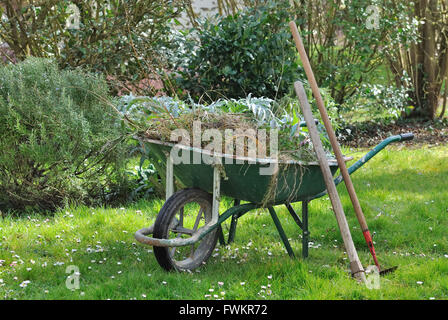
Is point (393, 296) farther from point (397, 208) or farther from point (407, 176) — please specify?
point (407, 176)

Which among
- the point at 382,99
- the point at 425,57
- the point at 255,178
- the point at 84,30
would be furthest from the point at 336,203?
the point at 425,57

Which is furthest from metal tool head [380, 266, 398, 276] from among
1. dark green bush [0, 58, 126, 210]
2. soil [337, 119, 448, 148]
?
soil [337, 119, 448, 148]

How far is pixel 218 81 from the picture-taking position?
561cm

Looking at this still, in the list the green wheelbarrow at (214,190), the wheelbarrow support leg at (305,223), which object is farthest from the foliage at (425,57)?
the green wheelbarrow at (214,190)

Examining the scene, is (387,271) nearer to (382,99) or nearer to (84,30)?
(84,30)

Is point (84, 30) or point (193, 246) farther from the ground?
point (84, 30)

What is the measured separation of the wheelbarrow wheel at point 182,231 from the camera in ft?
9.10

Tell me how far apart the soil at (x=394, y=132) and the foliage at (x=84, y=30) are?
2558 millimetres

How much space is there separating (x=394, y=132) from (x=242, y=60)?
2.51 metres

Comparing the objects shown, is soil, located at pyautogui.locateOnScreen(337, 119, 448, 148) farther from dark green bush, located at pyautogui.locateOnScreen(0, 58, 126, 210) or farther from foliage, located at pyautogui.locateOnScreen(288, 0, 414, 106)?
dark green bush, located at pyautogui.locateOnScreen(0, 58, 126, 210)

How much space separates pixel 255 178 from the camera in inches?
112

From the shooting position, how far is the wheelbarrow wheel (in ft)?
9.10

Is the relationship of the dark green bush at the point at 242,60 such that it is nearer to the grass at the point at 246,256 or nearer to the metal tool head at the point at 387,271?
the grass at the point at 246,256

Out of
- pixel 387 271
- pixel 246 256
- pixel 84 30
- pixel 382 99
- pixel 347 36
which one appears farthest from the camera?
pixel 382 99
